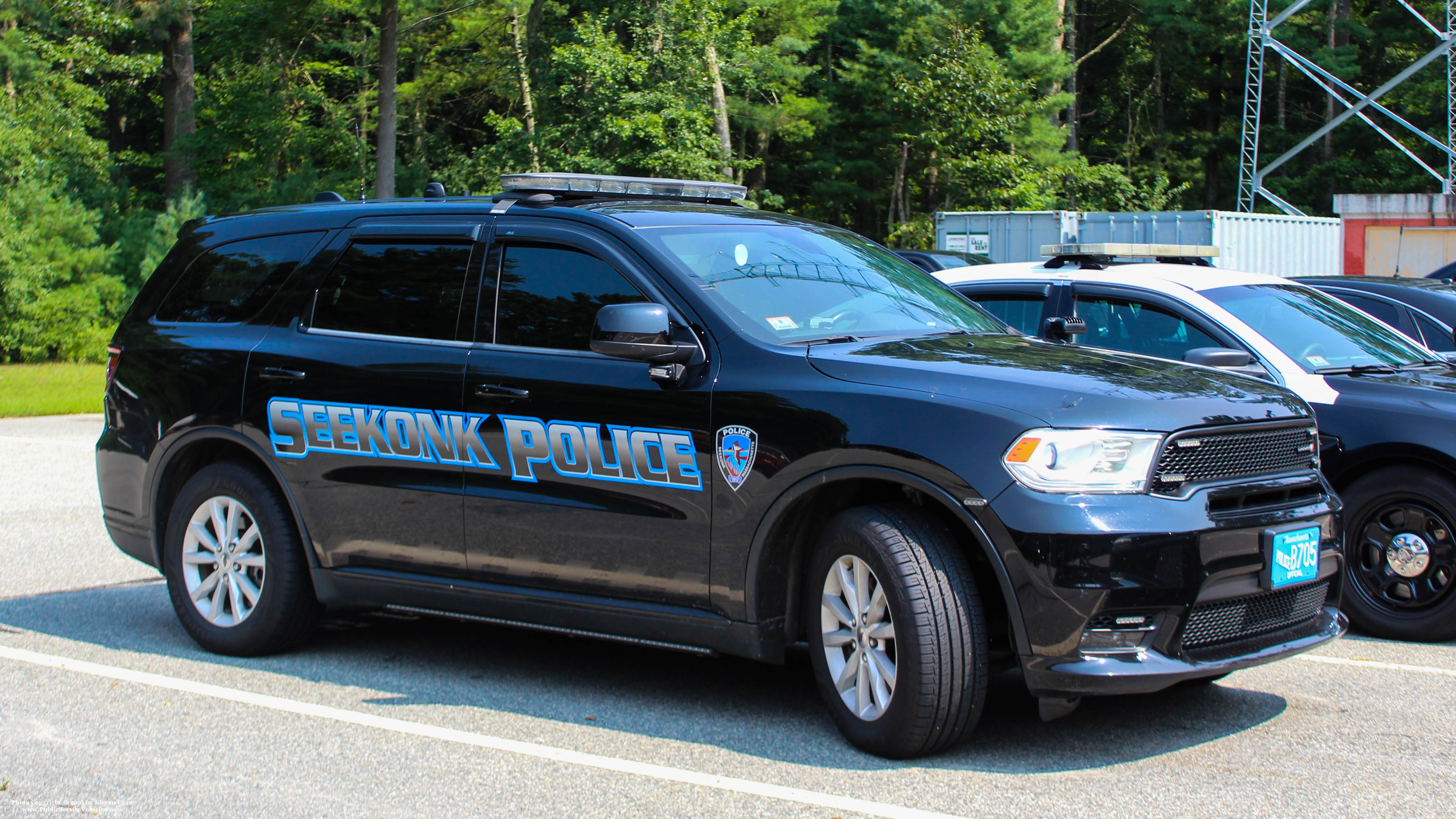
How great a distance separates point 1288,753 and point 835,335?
205 cm

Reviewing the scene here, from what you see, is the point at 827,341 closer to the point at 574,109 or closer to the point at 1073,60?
the point at 574,109

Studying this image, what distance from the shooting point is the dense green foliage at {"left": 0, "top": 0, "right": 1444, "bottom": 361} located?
103 ft

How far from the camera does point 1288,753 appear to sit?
4625 mm

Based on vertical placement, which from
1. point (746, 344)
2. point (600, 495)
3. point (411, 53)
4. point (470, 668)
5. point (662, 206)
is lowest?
point (470, 668)

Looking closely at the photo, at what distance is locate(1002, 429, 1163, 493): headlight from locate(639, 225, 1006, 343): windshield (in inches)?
41.1

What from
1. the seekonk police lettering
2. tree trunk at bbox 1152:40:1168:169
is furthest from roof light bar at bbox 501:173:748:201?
tree trunk at bbox 1152:40:1168:169

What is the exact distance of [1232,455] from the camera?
4461mm

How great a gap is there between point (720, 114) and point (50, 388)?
17696 mm

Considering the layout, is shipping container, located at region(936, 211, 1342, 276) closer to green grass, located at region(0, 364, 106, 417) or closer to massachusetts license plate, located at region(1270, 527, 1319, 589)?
green grass, located at region(0, 364, 106, 417)

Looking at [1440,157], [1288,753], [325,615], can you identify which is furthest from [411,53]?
[1288,753]

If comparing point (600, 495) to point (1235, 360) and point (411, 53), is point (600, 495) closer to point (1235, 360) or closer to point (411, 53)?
point (1235, 360)

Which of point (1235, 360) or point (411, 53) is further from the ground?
point (411, 53)

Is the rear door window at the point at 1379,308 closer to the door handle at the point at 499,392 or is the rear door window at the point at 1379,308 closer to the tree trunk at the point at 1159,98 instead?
the door handle at the point at 499,392

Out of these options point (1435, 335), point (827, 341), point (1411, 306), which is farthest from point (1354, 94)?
point (827, 341)
